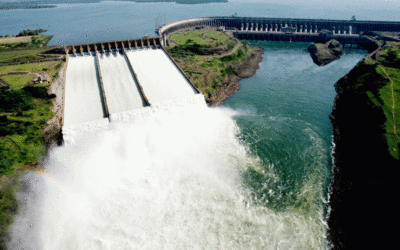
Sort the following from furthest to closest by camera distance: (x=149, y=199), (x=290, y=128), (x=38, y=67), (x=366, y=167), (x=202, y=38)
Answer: (x=202, y=38)
(x=38, y=67)
(x=290, y=128)
(x=366, y=167)
(x=149, y=199)

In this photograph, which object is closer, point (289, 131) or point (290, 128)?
point (289, 131)

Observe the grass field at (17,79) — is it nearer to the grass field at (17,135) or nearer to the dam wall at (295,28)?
the grass field at (17,135)

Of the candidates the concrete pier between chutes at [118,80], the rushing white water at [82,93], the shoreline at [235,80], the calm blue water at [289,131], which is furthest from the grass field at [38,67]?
the calm blue water at [289,131]

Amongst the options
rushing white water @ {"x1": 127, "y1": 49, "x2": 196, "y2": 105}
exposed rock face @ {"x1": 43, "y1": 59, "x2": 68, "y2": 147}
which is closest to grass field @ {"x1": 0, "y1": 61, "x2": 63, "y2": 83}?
exposed rock face @ {"x1": 43, "y1": 59, "x2": 68, "y2": 147}

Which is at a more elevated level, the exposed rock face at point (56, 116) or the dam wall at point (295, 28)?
the dam wall at point (295, 28)

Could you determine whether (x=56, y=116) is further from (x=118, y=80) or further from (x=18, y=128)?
(x=118, y=80)

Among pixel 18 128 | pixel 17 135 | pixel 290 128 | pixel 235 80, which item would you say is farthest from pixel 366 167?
pixel 18 128

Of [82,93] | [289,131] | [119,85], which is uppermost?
[119,85]

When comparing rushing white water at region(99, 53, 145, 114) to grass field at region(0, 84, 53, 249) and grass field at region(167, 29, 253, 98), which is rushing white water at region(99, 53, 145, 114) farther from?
grass field at region(167, 29, 253, 98)
